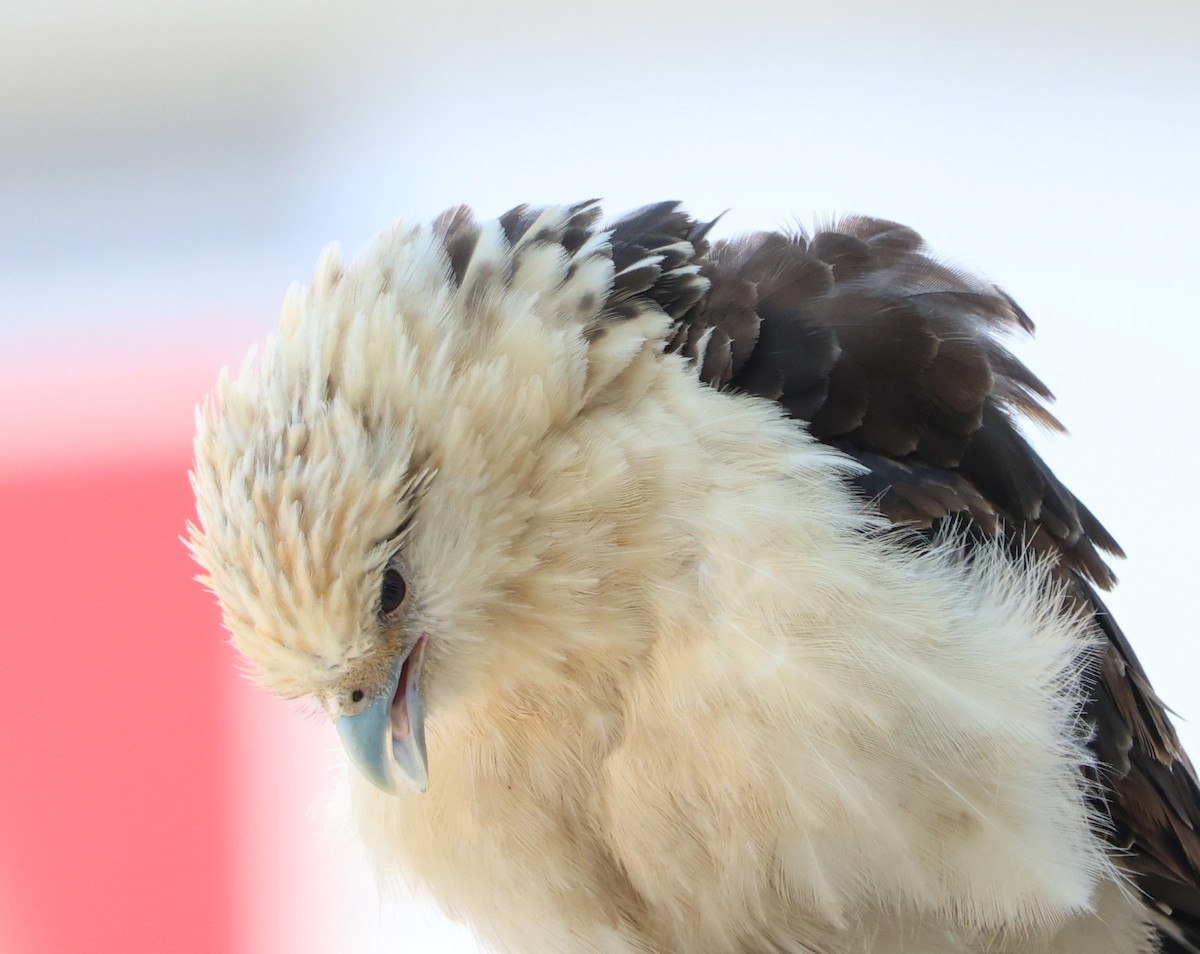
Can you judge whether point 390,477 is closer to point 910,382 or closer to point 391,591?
point 391,591

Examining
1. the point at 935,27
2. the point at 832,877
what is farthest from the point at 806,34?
the point at 832,877

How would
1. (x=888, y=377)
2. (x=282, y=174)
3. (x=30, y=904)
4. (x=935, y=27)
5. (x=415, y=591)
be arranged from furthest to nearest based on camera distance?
1. (x=282, y=174)
2. (x=30, y=904)
3. (x=935, y=27)
4. (x=888, y=377)
5. (x=415, y=591)

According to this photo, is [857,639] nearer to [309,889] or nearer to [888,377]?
[888,377]

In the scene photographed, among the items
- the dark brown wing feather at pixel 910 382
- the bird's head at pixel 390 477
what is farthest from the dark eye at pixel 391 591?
the dark brown wing feather at pixel 910 382

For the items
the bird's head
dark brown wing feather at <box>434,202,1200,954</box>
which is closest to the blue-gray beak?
the bird's head

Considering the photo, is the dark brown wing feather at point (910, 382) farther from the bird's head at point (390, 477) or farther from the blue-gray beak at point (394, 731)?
the blue-gray beak at point (394, 731)

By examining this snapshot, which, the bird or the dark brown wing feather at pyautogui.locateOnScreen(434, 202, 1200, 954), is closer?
the bird

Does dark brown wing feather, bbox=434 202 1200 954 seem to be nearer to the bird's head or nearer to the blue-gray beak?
the bird's head
